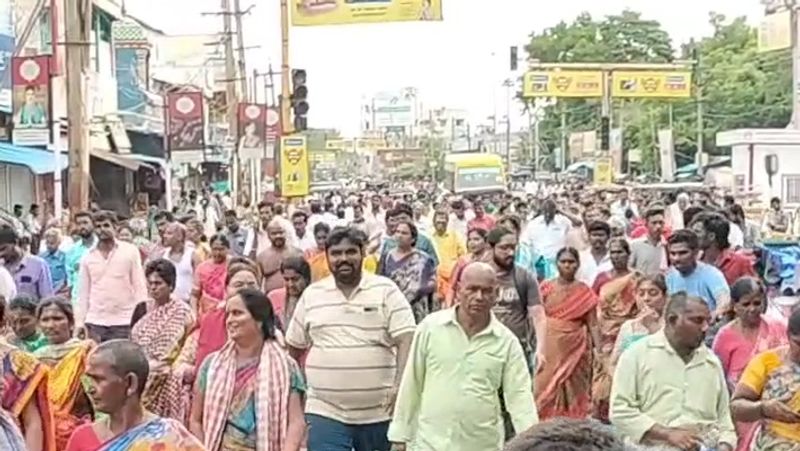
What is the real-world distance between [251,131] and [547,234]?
52.9 feet

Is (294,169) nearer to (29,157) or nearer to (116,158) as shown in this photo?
(29,157)

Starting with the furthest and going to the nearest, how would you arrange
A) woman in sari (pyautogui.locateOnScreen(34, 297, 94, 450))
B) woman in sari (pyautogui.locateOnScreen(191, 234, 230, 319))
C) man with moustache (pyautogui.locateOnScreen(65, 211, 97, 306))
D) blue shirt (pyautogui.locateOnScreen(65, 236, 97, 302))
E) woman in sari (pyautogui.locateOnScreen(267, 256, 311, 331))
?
man with moustache (pyautogui.locateOnScreen(65, 211, 97, 306))
blue shirt (pyautogui.locateOnScreen(65, 236, 97, 302))
woman in sari (pyautogui.locateOnScreen(191, 234, 230, 319))
woman in sari (pyautogui.locateOnScreen(267, 256, 311, 331))
woman in sari (pyautogui.locateOnScreen(34, 297, 94, 450))

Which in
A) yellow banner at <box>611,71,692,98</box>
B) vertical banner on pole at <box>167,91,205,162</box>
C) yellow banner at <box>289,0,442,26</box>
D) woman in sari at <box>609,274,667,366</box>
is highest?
yellow banner at <box>289,0,442,26</box>

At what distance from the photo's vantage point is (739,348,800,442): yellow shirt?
6.30 metres

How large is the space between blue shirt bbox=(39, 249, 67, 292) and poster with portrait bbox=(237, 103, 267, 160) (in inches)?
705

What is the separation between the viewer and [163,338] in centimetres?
852

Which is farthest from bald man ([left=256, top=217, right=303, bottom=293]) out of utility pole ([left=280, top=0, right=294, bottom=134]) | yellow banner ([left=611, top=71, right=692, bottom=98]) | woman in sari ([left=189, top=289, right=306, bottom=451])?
yellow banner ([left=611, top=71, right=692, bottom=98])

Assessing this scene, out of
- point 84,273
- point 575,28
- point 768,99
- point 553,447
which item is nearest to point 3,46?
point 84,273

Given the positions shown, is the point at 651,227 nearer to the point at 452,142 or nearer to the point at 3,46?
the point at 3,46

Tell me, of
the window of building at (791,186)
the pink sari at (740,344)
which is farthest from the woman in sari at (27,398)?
the window of building at (791,186)

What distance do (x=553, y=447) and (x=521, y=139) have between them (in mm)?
132642

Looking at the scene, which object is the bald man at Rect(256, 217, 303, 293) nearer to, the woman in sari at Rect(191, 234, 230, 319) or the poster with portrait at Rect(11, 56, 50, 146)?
the woman in sari at Rect(191, 234, 230, 319)

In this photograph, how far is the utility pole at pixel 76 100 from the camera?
18.5 metres

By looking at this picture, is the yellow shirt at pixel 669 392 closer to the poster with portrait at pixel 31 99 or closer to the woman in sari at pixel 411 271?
the woman in sari at pixel 411 271
